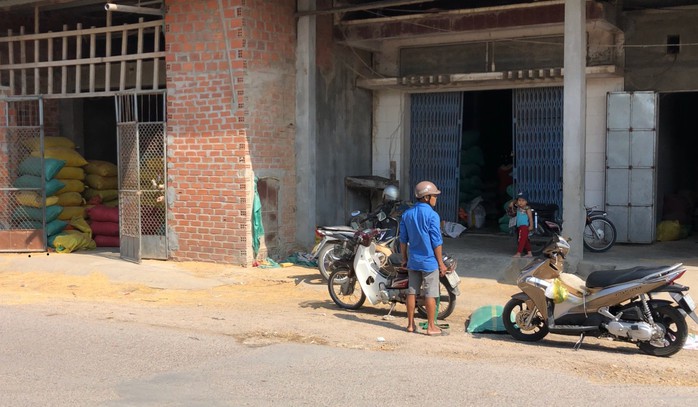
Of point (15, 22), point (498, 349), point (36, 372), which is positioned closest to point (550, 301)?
point (498, 349)

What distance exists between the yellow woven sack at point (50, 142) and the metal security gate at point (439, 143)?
23.7 feet

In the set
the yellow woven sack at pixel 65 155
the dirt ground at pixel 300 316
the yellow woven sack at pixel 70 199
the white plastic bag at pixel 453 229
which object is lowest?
the dirt ground at pixel 300 316

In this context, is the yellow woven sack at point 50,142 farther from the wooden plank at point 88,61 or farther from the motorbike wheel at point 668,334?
the motorbike wheel at point 668,334

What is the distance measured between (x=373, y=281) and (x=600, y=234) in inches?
217

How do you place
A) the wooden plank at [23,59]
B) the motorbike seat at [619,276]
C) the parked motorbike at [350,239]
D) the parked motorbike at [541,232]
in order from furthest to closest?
the wooden plank at [23,59] → the parked motorbike at [541,232] → the parked motorbike at [350,239] → the motorbike seat at [619,276]

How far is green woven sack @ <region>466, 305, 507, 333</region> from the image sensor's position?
28.0 ft

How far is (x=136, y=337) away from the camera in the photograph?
798 centimetres

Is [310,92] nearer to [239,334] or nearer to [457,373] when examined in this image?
[239,334]

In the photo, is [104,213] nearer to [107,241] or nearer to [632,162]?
[107,241]

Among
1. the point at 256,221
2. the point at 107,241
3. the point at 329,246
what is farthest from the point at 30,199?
the point at 329,246

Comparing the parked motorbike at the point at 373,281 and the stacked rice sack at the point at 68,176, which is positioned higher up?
the stacked rice sack at the point at 68,176

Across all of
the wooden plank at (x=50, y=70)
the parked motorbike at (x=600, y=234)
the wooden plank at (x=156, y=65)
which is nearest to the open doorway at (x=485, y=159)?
the parked motorbike at (x=600, y=234)

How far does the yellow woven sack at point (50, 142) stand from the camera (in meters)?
15.3

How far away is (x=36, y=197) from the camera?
48.8 feet
